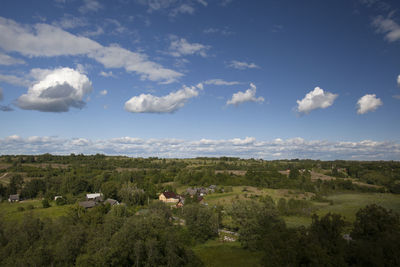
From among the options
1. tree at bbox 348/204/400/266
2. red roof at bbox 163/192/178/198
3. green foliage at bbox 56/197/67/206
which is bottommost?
green foliage at bbox 56/197/67/206

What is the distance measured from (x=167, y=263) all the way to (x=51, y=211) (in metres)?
57.2

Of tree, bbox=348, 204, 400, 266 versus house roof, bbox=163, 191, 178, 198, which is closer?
tree, bbox=348, 204, 400, 266

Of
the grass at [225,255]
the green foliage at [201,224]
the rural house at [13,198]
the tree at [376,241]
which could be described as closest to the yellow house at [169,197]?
the green foliage at [201,224]

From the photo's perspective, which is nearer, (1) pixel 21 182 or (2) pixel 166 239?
(2) pixel 166 239

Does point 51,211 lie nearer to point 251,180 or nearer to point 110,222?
point 110,222

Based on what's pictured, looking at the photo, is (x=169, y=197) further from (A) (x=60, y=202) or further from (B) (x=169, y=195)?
(A) (x=60, y=202)

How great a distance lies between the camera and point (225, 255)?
4066cm

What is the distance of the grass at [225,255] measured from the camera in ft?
121

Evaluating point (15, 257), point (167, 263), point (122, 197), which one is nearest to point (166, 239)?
point (167, 263)

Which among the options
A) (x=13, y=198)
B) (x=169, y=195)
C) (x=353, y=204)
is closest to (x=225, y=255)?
(x=169, y=195)

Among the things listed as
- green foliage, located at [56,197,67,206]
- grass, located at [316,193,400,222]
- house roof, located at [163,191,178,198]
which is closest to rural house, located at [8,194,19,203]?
green foliage, located at [56,197,67,206]

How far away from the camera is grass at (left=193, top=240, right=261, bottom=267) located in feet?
121

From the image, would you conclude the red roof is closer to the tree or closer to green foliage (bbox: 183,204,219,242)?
green foliage (bbox: 183,204,219,242)

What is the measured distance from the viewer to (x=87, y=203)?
8062 centimetres
